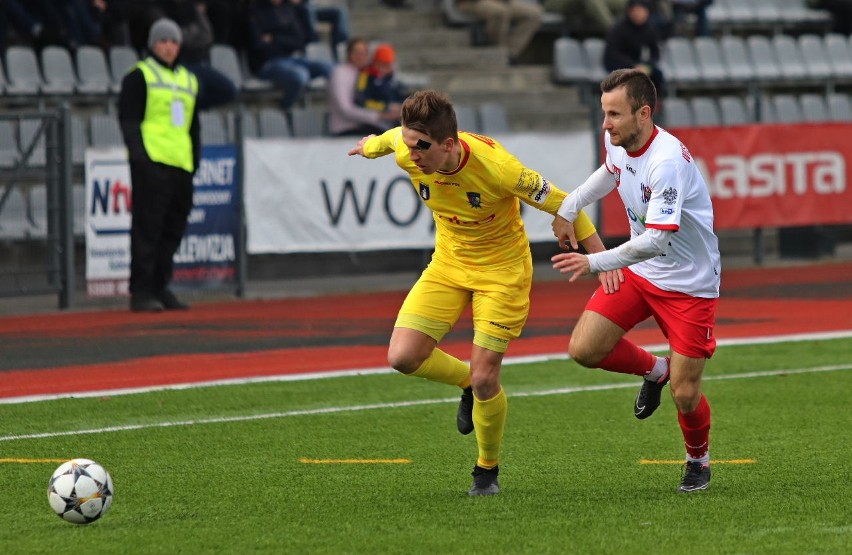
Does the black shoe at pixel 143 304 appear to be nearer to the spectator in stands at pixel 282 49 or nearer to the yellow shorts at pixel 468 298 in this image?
the spectator in stands at pixel 282 49

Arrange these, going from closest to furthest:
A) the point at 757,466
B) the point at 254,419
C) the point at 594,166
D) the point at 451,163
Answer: the point at 451,163 → the point at 757,466 → the point at 254,419 → the point at 594,166

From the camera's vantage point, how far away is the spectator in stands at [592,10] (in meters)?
23.1

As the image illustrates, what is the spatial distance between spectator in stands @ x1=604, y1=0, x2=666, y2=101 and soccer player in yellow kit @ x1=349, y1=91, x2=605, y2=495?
43.4ft

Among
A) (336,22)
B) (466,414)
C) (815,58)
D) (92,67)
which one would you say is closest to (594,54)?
(336,22)

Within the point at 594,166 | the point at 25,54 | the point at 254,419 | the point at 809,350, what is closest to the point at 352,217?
the point at 594,166

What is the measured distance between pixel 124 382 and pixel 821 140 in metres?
11.0

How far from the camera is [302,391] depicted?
10.8m

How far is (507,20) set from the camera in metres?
22.7

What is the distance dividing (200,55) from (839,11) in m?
12.5

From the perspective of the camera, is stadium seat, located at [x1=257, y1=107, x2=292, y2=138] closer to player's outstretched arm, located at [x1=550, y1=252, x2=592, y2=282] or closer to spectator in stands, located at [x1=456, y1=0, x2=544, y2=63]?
spectator in stands, located at [x1=456, y1=0, x2=544, y2=63]

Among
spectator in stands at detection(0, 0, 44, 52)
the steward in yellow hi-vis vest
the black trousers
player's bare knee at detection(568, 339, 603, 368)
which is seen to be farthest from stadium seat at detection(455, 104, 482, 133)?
player's bare knee at detection(568, 339, 603, 368)

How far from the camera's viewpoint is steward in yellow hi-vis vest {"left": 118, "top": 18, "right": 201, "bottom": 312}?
14742 mm

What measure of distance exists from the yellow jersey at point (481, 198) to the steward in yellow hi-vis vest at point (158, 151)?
24.3 feet

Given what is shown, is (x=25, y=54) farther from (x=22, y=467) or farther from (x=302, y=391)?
(x=22, y=467)
